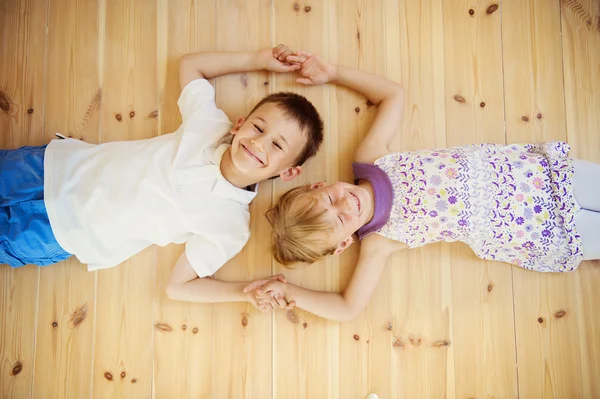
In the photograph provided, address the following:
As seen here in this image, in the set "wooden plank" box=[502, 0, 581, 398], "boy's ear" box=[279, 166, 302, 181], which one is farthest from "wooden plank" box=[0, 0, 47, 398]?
"wooden plank" box=[502, 0, 581, 398]

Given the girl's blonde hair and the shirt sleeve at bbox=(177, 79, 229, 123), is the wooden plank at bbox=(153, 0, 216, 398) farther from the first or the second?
the girl's blonde hair

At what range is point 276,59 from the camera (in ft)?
4.60

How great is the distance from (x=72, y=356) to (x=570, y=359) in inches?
68.2

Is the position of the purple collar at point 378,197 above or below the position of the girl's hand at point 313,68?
below

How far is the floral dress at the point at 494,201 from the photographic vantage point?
1.25 m

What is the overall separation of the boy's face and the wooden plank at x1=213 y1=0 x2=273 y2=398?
29 cm

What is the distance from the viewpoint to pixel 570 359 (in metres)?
1.40

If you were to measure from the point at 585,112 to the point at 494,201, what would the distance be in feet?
1.85

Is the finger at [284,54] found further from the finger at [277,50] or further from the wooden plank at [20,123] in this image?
the wooden plank at [20,123]

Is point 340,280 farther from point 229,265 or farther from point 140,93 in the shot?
point 140,93

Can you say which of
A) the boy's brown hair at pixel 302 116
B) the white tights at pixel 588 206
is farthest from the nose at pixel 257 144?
the white tights at pixel 588 206

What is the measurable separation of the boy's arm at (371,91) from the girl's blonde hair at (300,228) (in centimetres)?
29

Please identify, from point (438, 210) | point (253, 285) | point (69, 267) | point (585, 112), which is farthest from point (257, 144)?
point (585, 112)

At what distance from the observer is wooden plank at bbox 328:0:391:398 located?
1.41 meters
